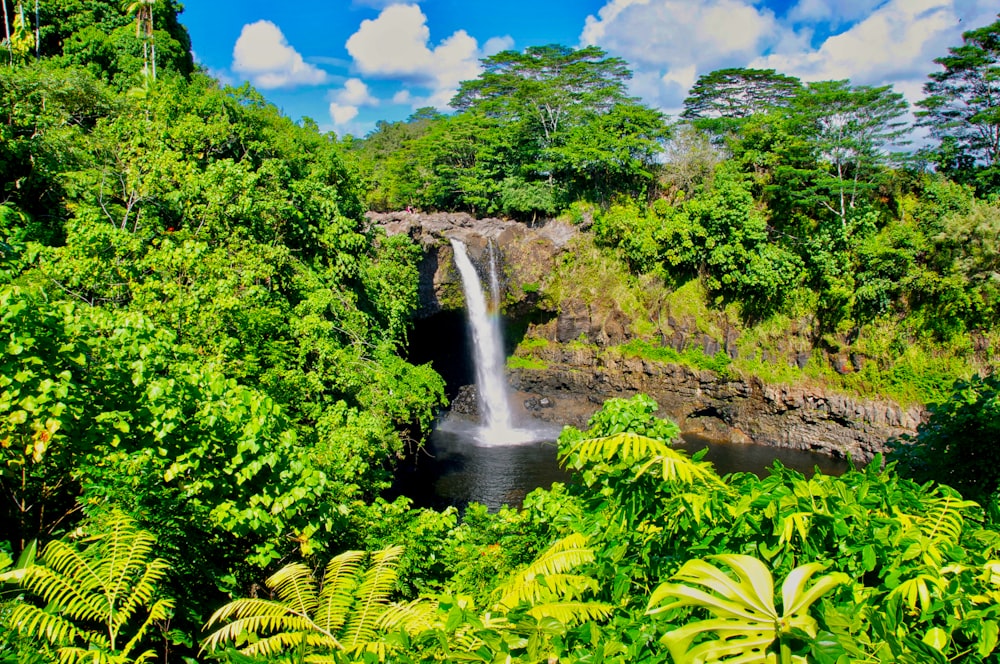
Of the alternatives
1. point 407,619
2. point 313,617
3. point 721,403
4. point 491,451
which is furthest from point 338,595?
point 721,403

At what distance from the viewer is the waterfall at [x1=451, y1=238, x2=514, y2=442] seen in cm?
2561

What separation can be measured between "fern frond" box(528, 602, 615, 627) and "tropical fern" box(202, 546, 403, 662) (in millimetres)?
773

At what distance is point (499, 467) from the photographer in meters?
20.3

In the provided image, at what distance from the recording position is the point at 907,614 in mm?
2154

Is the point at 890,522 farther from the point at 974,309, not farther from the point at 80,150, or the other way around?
the point at 974,309

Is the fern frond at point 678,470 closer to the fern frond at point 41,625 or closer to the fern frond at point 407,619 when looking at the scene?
the fern frond at point 407,619

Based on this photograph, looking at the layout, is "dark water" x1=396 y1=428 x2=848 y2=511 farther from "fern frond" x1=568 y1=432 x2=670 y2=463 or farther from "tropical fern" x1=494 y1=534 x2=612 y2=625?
"fern frond" x1=568 y1=432 x2=670 y2=463

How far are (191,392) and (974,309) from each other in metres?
25.8

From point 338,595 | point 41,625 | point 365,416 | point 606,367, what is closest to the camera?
point 41,625

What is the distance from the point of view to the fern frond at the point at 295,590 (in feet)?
11.4

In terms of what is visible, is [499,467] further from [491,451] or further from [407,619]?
[407,619]

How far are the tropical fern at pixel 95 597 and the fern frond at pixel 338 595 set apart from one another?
0.86m

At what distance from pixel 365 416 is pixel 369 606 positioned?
711 cm

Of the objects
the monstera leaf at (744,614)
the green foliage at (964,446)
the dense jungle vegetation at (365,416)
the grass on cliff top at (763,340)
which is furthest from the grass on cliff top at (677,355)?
the monstera leaf at (744,614)
